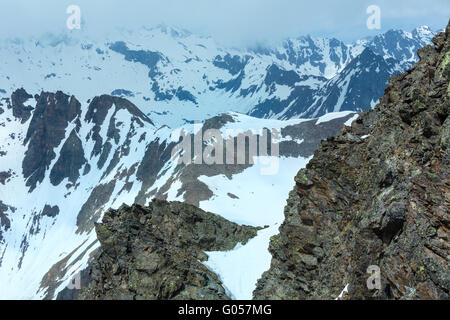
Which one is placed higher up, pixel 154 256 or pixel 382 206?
pixel 382 206

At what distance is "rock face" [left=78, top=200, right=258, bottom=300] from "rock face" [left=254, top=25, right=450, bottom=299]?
569 cm

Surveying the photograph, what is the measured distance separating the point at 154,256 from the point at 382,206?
678 inches

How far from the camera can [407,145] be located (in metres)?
23.6

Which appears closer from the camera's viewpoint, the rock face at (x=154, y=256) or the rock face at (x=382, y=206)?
the rock face at (x=382, y=206)

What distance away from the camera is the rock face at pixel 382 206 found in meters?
19.4

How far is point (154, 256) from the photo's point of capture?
30.2m

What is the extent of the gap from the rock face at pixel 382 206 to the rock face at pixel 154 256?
569 centimetres

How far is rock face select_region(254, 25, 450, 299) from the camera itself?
19.4 m

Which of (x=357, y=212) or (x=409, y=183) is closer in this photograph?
(x=409, y=183)

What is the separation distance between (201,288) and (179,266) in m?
2.31

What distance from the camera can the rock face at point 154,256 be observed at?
28234 mm

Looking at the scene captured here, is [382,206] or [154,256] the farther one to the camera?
[154,256]
